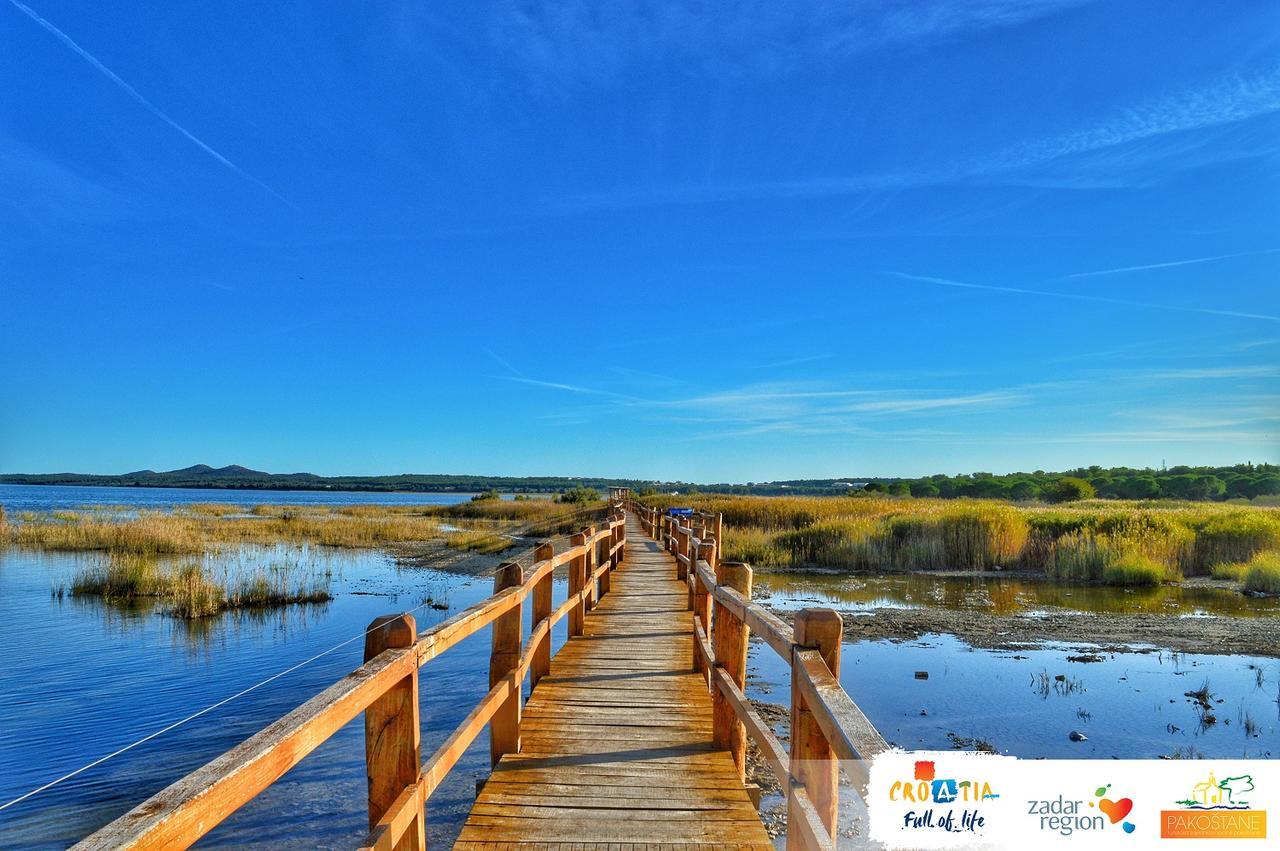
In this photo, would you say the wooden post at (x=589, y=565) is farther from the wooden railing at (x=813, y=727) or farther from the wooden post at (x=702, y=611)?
the wooden railing at (x=813, y=727)

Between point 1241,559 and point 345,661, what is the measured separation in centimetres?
2623

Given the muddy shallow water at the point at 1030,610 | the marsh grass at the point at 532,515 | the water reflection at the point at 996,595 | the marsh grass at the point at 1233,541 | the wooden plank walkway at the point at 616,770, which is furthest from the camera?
the marsh grass at the point at 532,515

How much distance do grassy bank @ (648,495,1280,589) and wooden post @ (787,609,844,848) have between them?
22.5m

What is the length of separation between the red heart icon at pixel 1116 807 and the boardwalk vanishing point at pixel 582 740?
0.92 meters

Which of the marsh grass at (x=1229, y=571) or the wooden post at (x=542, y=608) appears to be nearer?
the wooden post at (x=542, y=608)

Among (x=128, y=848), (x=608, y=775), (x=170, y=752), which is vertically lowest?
(x=170, y=752)

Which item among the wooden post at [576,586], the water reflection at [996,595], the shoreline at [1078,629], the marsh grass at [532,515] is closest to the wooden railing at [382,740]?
the wooden post at [576,586]

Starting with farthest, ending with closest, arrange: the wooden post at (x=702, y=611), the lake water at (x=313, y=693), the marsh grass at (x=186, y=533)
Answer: the marsh grass at (x=186, y=533)
the lake water at (x=313, y=693)
the wooden post at (x=702, y=611)

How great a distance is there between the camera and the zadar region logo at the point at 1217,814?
2.80 m

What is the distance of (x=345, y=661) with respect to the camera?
13305 mm

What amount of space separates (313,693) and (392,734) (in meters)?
10.1

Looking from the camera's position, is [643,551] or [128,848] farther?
[643,551]

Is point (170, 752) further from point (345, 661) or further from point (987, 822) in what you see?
point (987, 822)

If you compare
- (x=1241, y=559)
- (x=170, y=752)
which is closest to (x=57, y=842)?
(x=170, y=752)
